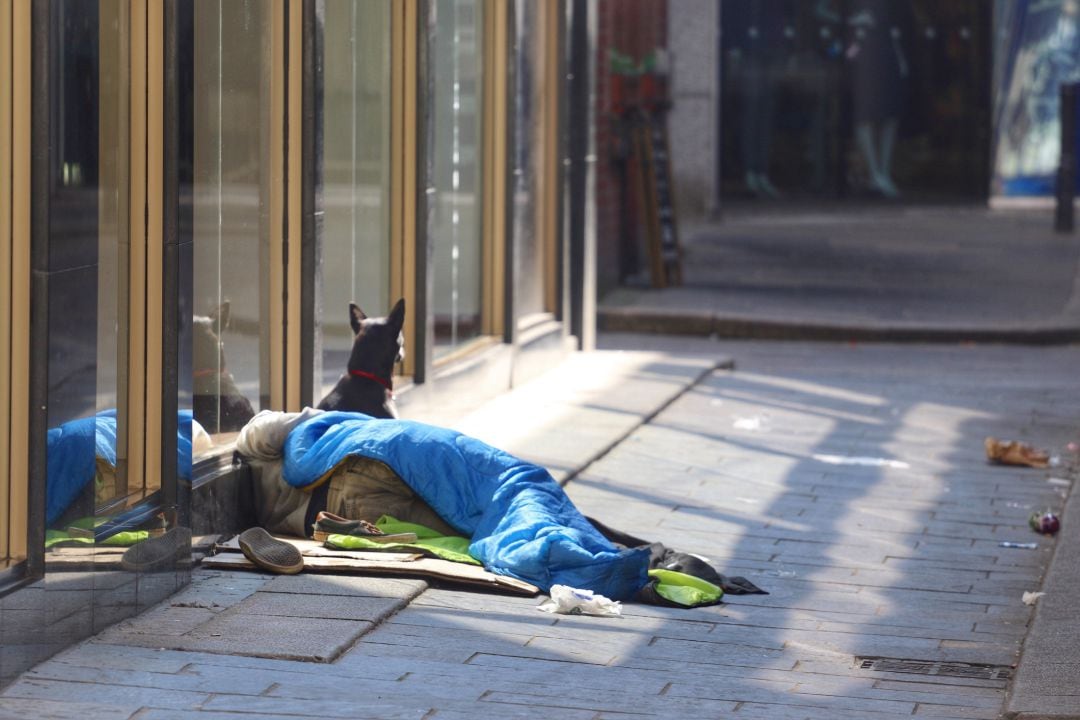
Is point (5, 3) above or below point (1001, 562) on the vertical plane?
above

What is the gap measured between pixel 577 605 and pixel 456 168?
429 centimetres

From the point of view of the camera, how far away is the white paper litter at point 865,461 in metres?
8.48

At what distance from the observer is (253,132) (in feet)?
22.2

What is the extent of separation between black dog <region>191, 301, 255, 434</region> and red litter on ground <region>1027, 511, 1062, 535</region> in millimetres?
3071

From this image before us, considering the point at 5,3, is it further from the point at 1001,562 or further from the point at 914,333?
the point at 914,333

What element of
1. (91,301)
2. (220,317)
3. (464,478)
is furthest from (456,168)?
(91,301)

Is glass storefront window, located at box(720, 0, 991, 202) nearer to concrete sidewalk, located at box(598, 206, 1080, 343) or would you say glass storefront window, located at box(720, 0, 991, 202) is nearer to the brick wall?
concrete sidewalk, located at box(598, 206, 1080, 343)

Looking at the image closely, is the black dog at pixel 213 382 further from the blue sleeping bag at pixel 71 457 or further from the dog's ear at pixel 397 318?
the blue sleeping bag at pixel 71 457

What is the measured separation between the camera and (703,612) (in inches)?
229

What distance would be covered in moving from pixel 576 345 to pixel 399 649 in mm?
6742

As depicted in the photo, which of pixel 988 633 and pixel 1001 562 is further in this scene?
pixel 1001 562

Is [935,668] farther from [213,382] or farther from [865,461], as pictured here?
[865,461]

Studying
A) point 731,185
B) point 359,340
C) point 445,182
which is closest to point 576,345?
point 445,182

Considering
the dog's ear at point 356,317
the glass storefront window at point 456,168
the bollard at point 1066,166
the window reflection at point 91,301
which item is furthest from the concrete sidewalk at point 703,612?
the bollard at point 1066,166
